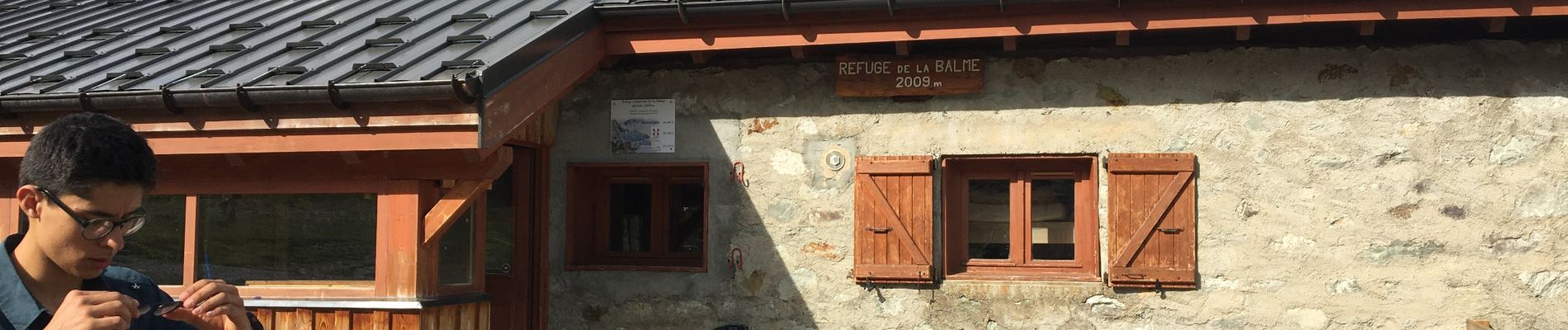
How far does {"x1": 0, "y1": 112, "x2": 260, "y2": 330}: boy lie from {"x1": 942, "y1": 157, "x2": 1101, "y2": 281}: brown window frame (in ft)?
15.9

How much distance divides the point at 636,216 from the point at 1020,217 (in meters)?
2.26

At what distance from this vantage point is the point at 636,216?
7473mm

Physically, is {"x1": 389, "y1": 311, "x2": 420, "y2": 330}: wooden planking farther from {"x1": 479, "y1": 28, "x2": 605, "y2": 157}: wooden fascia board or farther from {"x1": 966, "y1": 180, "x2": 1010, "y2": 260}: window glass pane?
{"x1": 966, "y1": 180, "x2": 1010, "y2": 260}: window glass pane

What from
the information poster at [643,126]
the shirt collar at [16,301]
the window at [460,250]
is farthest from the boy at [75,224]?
the information poster at [643,126]

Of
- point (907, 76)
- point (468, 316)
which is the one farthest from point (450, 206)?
point (907, 76)

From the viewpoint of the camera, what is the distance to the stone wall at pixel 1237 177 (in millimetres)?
6043

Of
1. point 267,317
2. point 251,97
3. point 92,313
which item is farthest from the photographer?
point 267,317

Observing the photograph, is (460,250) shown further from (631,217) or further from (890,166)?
(890,166)

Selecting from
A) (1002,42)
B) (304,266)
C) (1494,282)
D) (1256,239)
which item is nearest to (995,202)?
(1002,42)

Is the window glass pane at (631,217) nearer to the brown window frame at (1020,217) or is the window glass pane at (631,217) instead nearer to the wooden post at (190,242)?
the brown window frame at (1020,217)

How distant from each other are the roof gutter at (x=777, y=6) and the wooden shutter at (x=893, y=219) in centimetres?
89

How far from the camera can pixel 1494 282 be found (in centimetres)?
605

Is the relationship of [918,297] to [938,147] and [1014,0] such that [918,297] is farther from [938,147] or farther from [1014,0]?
[1014,0]

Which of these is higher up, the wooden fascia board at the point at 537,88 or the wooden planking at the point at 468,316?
the wooden fascia board at the point at 537,88
